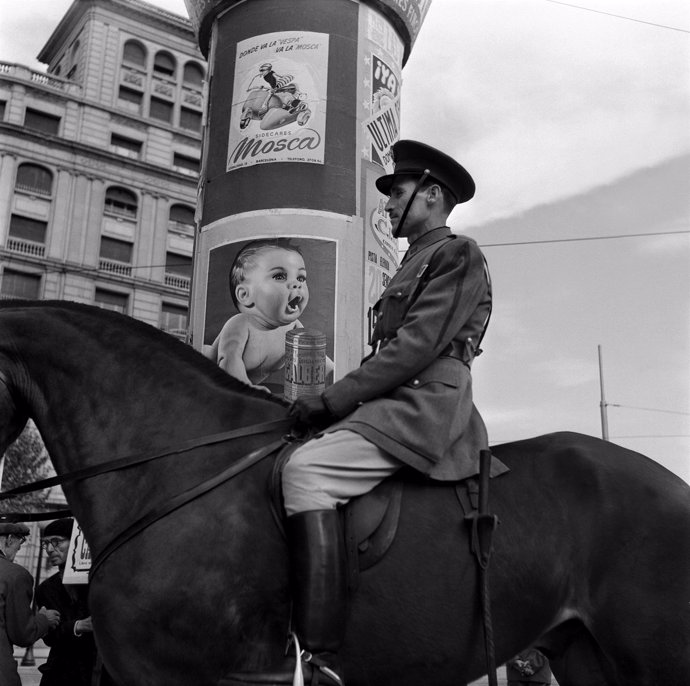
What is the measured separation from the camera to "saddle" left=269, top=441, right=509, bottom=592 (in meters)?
3.31

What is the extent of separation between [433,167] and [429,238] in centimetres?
37

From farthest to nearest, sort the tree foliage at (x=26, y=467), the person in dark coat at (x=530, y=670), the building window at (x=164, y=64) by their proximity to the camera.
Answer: the building window at (x=164, y=64) → the tree foliage at (x=26, y=467) → the person in dark coat at (x=530, y=670)

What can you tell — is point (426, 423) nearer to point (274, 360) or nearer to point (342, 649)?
point (342, 649)

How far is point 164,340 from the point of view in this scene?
12.5 feet

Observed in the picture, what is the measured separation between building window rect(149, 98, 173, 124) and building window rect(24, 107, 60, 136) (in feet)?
21.2

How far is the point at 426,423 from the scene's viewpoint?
347 centimetres

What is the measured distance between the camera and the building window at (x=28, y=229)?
41.2 meters

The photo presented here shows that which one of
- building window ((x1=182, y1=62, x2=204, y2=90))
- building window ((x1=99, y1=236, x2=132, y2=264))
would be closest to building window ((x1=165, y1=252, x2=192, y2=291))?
building window ((x1=99, y1=236, x2=132, y2=264))

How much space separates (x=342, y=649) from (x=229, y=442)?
1.01m

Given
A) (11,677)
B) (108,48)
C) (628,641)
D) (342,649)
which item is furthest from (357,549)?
(108,48)

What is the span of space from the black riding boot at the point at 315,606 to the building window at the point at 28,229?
138 ft

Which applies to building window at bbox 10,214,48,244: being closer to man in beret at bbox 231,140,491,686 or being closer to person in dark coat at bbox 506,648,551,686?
person in dark coat at bbox 506,648,551,686

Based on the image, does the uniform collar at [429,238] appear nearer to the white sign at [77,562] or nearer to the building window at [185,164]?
the white sign at [77,562]

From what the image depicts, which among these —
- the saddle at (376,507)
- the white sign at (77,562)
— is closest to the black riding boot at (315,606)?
the saddle at (376,507)
